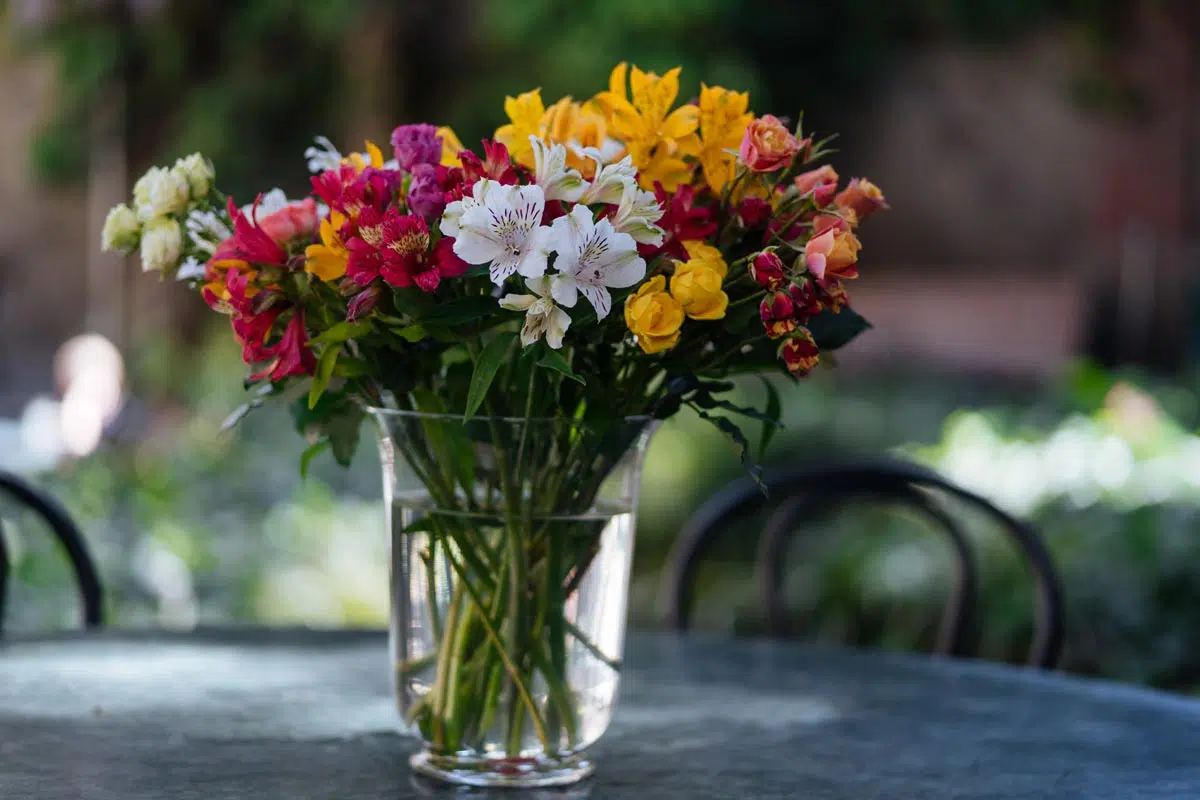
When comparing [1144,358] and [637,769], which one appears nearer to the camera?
[637,769]

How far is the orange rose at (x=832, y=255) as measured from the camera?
70cm

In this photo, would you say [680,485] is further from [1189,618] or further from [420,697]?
[420,697]

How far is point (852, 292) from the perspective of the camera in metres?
3.91

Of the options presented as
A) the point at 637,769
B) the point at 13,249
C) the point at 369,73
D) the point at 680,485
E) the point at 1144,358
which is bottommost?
the point at 637,769

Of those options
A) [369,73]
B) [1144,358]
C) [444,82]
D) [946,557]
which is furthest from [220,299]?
[444,82]

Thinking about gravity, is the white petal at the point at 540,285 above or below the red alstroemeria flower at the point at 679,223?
below

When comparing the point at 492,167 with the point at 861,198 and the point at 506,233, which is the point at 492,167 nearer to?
the point at 506,233

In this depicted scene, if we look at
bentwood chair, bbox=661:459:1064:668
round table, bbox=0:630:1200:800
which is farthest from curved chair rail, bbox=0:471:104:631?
bentwood chair, bbox=661:459:1064:668

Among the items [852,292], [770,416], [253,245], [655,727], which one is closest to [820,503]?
[655,727]

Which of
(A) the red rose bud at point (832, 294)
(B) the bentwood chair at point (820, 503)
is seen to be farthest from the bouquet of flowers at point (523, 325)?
(B) the bentwood chair at point (820, 503)

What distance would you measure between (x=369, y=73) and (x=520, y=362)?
6335mm

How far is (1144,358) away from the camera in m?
5.93

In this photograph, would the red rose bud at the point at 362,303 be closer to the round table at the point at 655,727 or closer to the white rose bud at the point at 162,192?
the white rose bud at the point at 162,192

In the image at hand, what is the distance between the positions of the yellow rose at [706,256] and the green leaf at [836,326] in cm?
9
